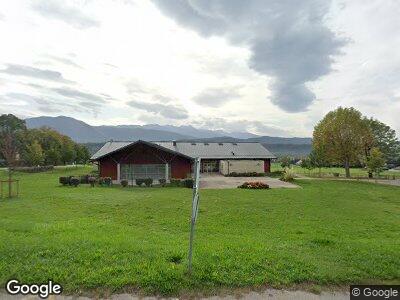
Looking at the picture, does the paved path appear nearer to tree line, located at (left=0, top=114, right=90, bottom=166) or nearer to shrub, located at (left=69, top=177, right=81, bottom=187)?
shrub, located at (left=69, top=177, right=81, bottom=187)

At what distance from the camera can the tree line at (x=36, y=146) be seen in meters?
62.0

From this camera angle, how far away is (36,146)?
62469mm

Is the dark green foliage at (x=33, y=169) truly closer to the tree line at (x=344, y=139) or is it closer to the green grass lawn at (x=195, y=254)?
the green grass lawn at (x=195, y=254)

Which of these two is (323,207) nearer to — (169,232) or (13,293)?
(169,232)

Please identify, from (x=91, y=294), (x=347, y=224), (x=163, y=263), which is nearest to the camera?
(x=91, y=294)

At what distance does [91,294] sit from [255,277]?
3.51m

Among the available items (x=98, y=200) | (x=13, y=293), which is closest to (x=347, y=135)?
(x=98, y=200)

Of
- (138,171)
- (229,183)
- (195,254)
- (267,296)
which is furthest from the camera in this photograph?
(138,171)

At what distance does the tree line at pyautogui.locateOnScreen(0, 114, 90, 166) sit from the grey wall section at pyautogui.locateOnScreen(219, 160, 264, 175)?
123 feet

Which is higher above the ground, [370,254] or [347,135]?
[347,135]

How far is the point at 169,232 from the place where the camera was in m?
12.7

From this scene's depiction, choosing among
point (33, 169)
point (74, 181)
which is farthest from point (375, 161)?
point (33, 169)

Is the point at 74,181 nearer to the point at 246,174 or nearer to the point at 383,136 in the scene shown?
the point at 246,174

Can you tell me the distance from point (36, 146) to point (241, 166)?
4219 cm
